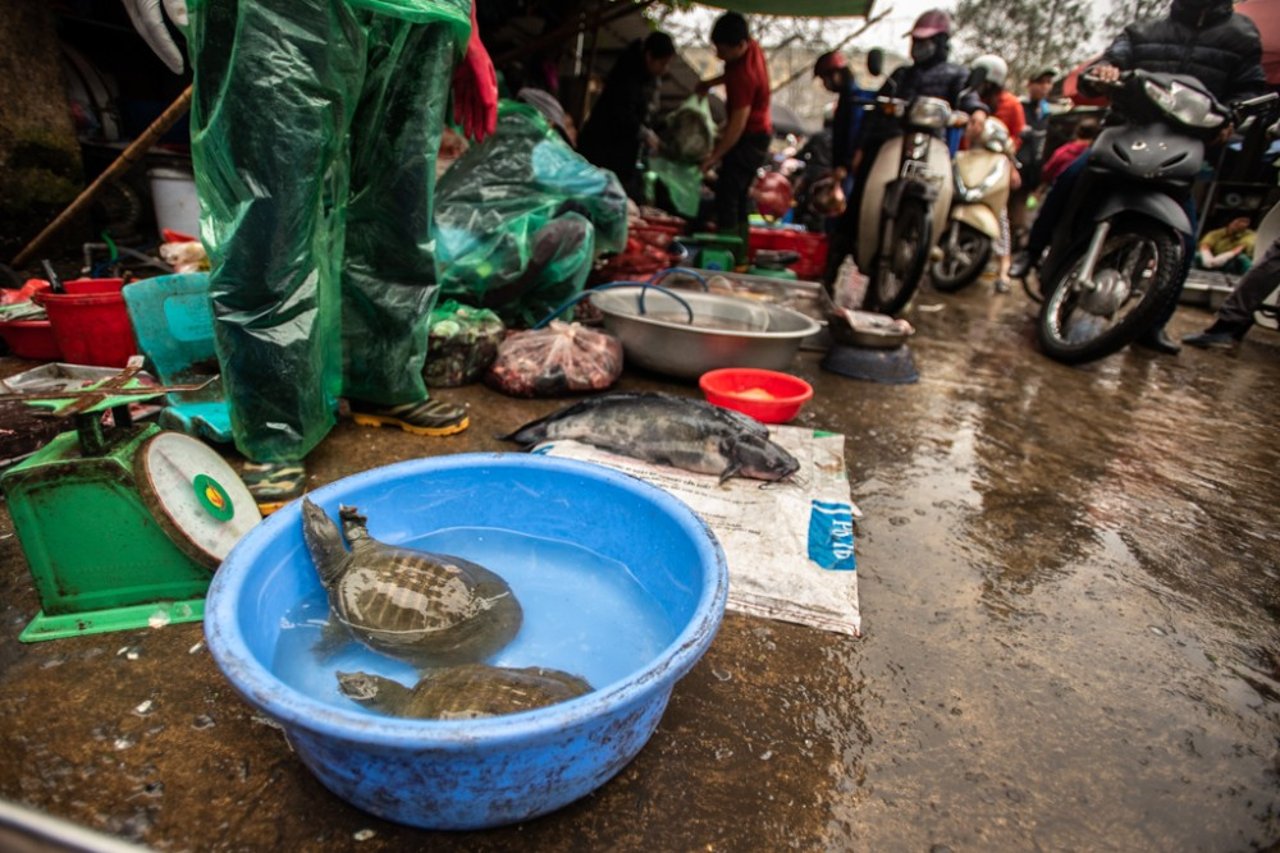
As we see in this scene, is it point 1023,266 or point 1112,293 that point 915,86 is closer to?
point 1023,266

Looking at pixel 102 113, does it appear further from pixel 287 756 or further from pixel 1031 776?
pixel 1031 776

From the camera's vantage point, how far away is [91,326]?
7.71ft

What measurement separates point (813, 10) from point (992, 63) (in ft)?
4.89

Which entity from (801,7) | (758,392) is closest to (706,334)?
(758,392)

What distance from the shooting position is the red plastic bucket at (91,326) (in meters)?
2.30

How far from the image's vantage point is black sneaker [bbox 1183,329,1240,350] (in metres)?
4.79

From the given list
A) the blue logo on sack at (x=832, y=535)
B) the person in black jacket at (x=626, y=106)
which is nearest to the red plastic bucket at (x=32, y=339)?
the blue logo on sack at (x=832, y=535)

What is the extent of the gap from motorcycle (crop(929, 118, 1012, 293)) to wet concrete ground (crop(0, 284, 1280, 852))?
416 centimetres

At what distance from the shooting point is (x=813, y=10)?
17.4ft

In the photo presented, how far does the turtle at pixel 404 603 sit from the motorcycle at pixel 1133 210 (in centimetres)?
384

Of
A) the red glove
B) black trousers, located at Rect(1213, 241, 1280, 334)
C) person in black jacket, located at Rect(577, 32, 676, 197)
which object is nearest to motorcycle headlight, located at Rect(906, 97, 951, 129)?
person in black jacket, located at Rect(577, 32, 676, 197)

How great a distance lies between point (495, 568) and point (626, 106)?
4.54 metres

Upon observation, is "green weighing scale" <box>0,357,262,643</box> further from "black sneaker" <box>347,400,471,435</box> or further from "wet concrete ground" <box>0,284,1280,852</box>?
"black sneaker" <box>347,400,471,435</box>

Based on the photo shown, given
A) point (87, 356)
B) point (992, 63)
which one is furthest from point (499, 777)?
point (992, 63)
